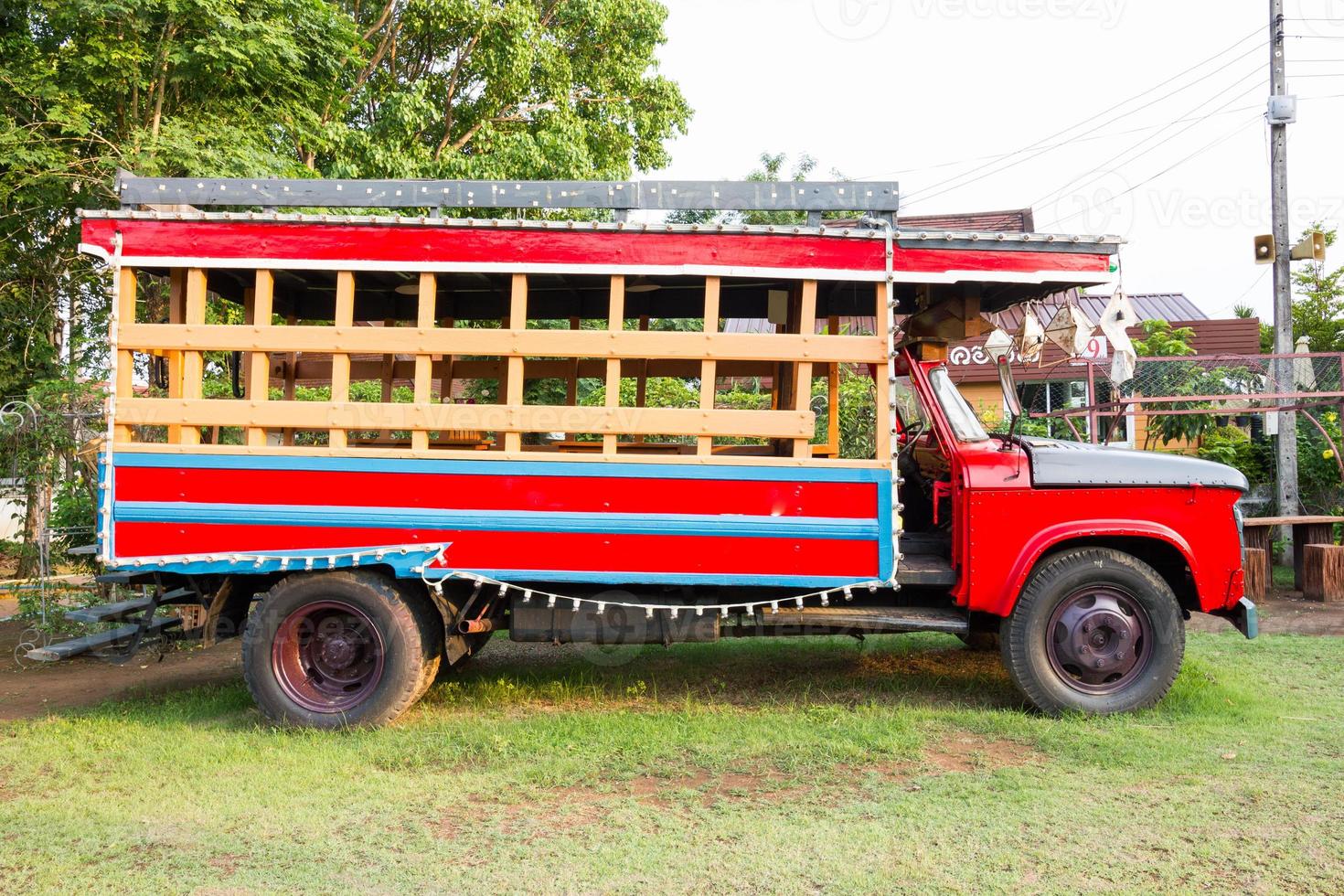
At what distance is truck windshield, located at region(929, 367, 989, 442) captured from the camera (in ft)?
19.0

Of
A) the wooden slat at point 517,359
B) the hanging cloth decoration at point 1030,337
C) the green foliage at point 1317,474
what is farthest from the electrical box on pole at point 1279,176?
the wooden slat at point 517,359

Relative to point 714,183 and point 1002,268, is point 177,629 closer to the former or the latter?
point 714,183

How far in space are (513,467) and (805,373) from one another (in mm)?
1683

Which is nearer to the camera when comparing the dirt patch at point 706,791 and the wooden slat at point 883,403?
the dirt patch at point 706,791

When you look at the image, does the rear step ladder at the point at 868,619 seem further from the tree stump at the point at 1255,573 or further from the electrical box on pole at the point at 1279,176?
the electrical box on pole at the point at 1279,176

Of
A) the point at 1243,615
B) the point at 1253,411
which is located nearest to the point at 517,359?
the point at 1243,615

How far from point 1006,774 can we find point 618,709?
2244 mm

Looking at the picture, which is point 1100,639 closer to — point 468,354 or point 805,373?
point 805,373

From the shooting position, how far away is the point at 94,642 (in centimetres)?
582

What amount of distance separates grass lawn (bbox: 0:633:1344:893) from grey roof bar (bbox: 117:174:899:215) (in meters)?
2.83

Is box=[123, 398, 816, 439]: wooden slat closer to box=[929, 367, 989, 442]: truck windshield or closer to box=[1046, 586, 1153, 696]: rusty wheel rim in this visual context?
box=[929, 367, 989, 442]: truck windshield

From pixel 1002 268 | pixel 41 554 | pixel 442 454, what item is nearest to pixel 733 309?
pixel 1002 268

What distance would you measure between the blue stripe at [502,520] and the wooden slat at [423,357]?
15.6 inches

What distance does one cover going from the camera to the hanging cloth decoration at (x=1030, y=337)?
20.5ft
